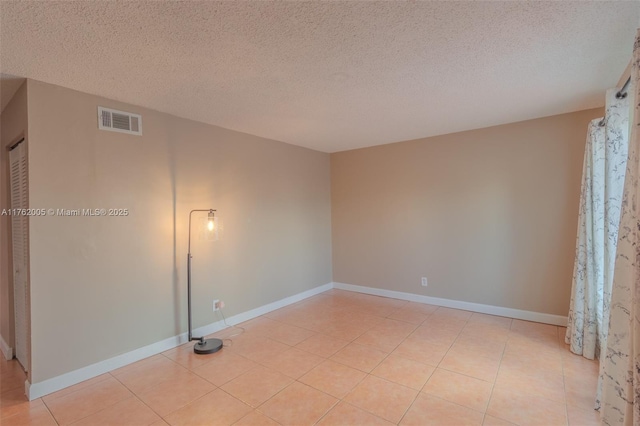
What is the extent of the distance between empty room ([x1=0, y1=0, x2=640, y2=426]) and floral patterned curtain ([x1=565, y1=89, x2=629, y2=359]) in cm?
2

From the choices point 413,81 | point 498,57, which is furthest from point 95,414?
point 498,57

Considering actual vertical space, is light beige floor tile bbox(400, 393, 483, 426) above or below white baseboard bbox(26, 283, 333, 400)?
below

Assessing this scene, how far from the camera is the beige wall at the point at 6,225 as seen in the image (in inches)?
105

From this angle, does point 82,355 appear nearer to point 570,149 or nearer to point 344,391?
point 344,391

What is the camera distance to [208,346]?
3047 mm

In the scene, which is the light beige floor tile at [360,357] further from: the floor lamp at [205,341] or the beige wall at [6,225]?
the beige wall at [6,225]

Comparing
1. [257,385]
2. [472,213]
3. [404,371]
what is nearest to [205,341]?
[257,385]

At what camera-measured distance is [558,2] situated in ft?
5.04

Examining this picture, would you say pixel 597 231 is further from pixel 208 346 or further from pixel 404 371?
pixel 208 346

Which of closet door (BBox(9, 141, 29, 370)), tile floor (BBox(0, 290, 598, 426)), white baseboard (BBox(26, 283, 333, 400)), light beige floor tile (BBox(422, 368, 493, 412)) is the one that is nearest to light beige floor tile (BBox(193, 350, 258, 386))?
tile floor (BBox(0, 290, 598, 426))

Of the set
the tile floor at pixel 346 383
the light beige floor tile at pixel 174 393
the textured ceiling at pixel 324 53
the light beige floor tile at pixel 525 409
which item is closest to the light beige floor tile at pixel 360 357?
the tile floor at pixel 346 383

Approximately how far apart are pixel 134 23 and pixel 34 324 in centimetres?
234

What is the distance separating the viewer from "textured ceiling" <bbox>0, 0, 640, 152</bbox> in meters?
1.57

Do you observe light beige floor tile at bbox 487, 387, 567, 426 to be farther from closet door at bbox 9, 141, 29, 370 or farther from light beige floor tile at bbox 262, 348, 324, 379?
closet door at bbox 9, 141, 29, 370
